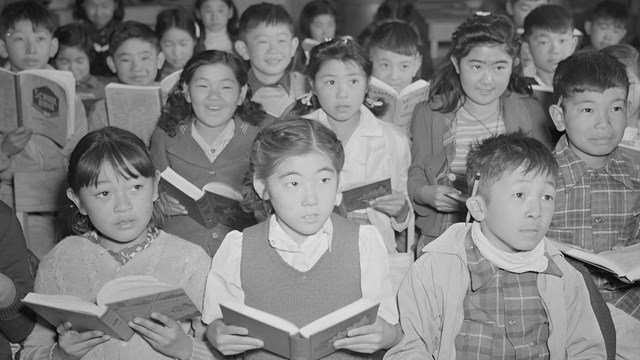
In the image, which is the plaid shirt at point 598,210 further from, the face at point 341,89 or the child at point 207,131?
the child at point 207,131

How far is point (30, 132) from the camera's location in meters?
3.49

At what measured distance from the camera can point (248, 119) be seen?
10.4 ft

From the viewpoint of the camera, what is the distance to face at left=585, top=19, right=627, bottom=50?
5.09m

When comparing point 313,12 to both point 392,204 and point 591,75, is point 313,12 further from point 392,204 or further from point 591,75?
point 591,75

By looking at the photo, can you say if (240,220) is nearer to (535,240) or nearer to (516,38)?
(535,240)

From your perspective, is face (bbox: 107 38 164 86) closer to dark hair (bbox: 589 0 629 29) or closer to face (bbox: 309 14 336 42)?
face (bbox: 309 14 336 42)

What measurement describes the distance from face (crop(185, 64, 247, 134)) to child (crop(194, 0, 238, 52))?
7.07ft

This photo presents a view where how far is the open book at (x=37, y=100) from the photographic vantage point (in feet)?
11.6

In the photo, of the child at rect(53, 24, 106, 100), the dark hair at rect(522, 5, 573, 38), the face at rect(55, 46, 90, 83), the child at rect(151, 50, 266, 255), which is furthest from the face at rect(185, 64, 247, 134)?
the dark hair at rect(522, 5, 573, 38)

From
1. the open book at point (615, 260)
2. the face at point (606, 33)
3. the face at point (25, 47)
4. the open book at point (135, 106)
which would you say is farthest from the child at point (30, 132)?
the face at point (606, 33)

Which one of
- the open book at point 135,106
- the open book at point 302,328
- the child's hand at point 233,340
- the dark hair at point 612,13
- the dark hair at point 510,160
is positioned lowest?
the child's hand at point 233,340

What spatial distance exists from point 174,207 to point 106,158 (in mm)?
667

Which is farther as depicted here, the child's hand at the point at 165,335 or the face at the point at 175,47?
the face at the point at 175,47

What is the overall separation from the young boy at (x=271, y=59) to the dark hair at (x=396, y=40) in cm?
45
